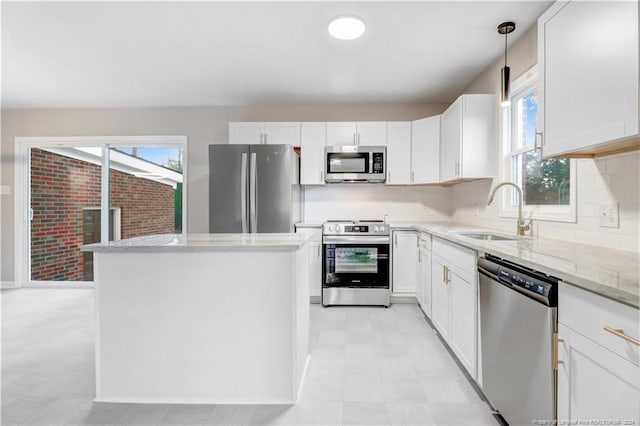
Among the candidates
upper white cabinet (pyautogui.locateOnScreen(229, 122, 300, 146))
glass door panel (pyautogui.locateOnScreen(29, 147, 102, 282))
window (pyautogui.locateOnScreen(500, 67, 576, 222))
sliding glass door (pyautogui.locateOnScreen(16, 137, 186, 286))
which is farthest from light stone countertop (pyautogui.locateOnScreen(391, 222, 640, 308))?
glass door panel (pyautogui.locateOnScreen(29, 147, 102, 282))

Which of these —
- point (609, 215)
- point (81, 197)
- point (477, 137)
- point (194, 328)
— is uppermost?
point (477, 137)

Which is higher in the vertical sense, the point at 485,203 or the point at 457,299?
the point at 485,203

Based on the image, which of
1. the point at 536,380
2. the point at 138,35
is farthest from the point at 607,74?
the point at 138,35

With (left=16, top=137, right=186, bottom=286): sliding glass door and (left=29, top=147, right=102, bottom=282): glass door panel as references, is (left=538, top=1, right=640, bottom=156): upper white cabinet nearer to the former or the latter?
(left=16, top=137, right=186, bottom=286): sliding glass door

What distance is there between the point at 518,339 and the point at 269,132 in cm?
331

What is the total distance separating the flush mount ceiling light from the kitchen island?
1.64 meters

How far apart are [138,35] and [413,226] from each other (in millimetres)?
3098

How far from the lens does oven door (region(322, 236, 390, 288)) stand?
3.55m

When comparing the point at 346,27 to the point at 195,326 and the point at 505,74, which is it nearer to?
the point at 505,74

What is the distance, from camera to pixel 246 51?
9.12ft

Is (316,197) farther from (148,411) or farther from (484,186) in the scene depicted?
(148,411)

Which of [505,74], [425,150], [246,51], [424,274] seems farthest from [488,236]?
[246,51]

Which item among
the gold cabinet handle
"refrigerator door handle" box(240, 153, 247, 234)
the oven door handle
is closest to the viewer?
the gold cabinet handle

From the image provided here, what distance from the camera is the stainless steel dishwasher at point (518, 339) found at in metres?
1.21
